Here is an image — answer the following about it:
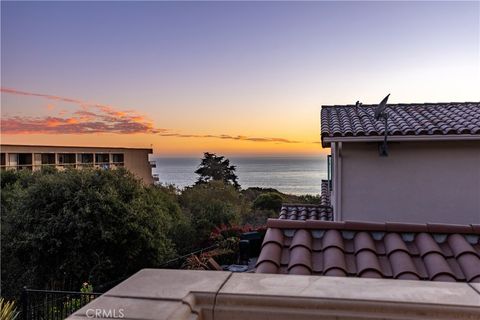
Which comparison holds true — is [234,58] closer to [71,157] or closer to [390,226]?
[390,226]

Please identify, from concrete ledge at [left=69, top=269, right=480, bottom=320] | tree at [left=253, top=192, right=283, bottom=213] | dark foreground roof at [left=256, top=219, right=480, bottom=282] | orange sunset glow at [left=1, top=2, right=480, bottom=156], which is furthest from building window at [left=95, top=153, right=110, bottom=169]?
concrete ledge at [left=69, top=269, right=480, bottom=320]

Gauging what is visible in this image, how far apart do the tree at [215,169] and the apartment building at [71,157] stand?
571 centimetres

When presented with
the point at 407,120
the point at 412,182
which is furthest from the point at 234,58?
the point at 412,182

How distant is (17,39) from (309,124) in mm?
12798

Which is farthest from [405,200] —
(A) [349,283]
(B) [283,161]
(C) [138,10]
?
(B) [283,161]

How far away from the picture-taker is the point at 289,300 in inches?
57.1

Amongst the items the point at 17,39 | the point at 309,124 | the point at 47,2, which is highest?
the point at 47,2

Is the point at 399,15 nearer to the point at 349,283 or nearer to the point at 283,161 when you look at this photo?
the point at 349,283

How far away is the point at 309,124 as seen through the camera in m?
18.8

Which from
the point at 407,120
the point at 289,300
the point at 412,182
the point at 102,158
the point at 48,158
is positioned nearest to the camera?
the point at 289,300

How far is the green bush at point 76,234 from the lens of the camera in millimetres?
10719

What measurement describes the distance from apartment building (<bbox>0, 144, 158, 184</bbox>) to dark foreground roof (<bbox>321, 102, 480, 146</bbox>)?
22.4 metres

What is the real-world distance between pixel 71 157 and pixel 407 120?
36.9 meters

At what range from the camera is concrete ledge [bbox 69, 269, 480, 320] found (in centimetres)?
138
